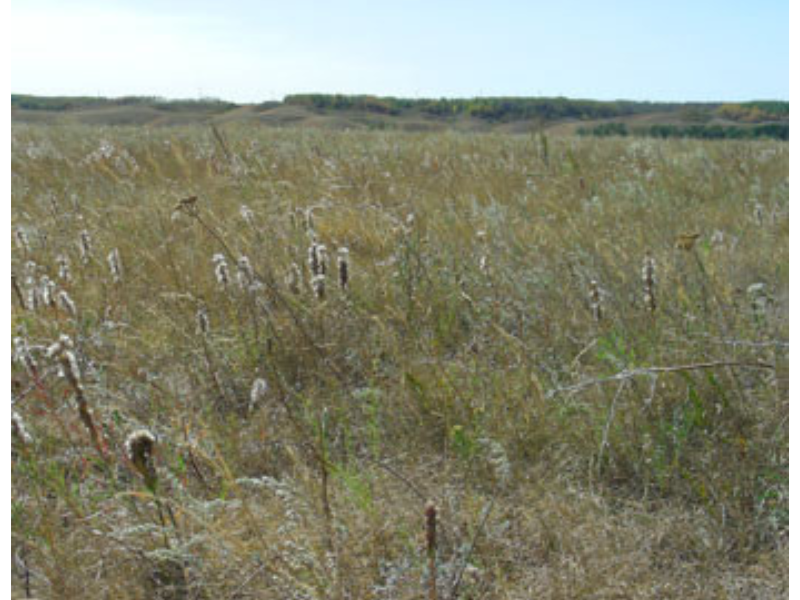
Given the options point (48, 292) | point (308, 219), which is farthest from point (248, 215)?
point (48, 292)

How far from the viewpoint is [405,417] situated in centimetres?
224

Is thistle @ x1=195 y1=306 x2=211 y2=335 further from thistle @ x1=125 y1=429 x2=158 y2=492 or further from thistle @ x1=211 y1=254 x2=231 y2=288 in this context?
thistle @ x1=125 y1=429 x2=158 y2=492

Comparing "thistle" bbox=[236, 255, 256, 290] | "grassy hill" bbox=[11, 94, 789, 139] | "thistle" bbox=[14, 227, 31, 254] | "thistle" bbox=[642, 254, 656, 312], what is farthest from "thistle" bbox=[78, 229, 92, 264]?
"grassy hill" bbox=[11, 94, 789, 139]

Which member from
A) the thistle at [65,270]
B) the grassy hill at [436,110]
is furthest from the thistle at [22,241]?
the grassy hill at [436,110]

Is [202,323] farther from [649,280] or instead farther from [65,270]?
[649,280]

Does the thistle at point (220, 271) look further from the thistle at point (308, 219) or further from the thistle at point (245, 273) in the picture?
the thistle at point (308, 219)

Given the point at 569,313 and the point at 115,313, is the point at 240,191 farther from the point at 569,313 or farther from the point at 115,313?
the point at 569,313

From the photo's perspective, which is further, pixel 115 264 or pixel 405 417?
pixel 115 264

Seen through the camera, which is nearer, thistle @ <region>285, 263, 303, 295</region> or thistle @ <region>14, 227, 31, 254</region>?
thistle @ <region>285, 263, 303, 295</region>

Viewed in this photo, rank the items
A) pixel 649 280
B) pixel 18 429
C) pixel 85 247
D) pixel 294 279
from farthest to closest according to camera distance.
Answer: pixel 85 247 < pixel 294 279 < pixel 649 280 < pixel 18 429

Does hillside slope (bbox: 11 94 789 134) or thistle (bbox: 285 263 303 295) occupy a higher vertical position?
hillside slope (bbox: 11 94 789 134)

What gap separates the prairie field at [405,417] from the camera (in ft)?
5.24

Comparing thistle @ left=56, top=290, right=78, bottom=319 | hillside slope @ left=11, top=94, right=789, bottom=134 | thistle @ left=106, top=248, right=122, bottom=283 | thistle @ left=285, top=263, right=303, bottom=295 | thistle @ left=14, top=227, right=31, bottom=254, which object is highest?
hillside slope @ left=11, top=94, right=789, bottom=134

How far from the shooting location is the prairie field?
5.24 ft
